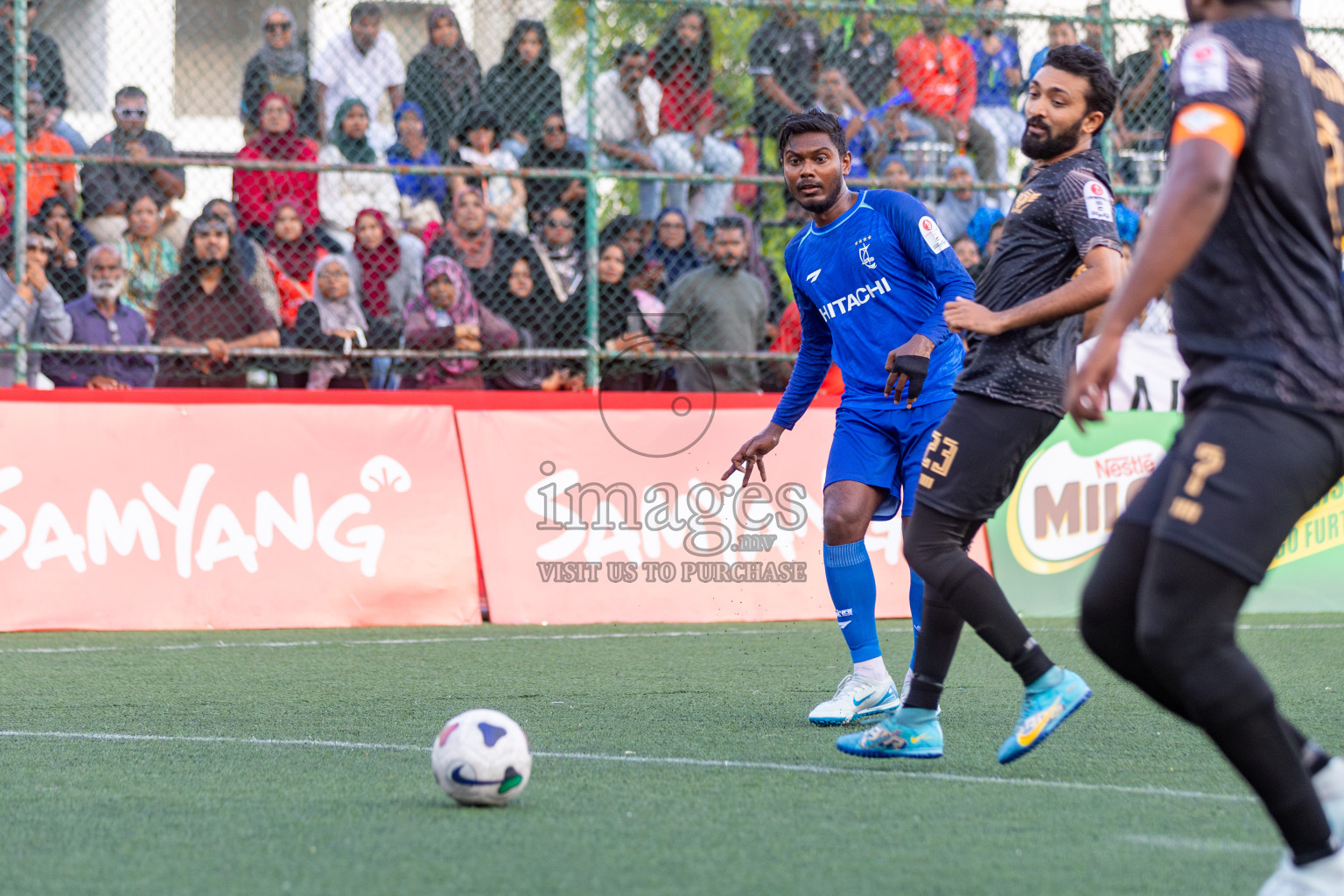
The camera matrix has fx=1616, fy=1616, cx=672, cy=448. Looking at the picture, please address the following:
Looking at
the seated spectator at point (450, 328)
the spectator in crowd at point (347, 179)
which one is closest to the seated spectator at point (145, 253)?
the spectator in crowd at point (347, 179)

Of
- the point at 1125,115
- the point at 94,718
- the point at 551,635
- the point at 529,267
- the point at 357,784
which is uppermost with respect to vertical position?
the point at 1125,115

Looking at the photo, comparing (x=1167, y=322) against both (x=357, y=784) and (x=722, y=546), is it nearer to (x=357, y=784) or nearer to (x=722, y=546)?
(x=722, y=546)

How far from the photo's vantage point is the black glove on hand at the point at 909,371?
211 inches

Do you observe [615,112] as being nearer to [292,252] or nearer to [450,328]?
[450,328]

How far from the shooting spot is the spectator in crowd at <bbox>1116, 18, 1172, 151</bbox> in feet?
39.8

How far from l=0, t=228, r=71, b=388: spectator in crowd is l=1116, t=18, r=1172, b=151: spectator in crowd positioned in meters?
7.67

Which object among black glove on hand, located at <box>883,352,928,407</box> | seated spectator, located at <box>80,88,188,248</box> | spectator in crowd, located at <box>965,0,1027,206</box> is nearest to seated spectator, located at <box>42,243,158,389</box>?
seated spectator, located at <box>80,88,188,248</box>

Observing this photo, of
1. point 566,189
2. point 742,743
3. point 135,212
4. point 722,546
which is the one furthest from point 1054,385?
point 135,212

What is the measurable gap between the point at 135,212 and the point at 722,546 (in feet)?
15.0

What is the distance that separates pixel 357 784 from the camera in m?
4.77

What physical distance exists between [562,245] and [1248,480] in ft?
29.0

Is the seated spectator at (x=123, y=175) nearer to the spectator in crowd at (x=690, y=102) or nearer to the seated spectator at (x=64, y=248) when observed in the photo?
the seated spectator at (x=64, y=248)

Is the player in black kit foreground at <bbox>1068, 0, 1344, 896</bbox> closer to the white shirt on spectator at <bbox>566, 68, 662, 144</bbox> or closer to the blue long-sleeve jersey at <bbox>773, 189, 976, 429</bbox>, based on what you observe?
the blue long-sleeve jersey at <bbox>773, 189, 976, 429</bbox>

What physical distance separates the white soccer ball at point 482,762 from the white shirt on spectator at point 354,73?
8.17 metres
